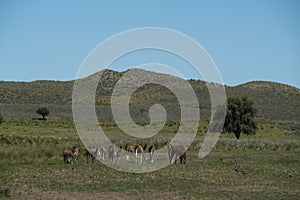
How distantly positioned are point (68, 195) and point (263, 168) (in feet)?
41.8

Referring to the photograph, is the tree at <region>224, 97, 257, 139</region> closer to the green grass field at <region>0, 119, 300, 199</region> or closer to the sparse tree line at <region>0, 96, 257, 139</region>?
the sparse tree line at <region>0, 96, 257, 139</region>

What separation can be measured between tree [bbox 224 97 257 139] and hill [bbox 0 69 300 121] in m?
34.2

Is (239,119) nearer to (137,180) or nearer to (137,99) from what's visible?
(137,180)

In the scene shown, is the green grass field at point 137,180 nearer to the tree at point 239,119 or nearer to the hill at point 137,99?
the tree at point 239,119

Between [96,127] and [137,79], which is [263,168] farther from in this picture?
[137,79]

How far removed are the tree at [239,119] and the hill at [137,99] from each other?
34221 millimetres

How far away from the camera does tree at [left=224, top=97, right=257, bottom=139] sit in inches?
2306

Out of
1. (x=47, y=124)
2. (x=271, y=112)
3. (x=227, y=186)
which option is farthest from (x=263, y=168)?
(x=271, y=112)

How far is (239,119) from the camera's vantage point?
58.9 metres

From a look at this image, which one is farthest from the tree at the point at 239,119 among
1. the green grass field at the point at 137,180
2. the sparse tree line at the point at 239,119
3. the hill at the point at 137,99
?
the hill at the point at 137,99

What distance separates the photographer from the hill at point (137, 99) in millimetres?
101750

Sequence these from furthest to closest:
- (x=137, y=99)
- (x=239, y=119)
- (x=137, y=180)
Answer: (x=137, y=99), (x=239, y=119), (x=137, y=180)

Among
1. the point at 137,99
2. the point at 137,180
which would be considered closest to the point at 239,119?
the point at 137,180

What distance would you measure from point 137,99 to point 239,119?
7859 cm
